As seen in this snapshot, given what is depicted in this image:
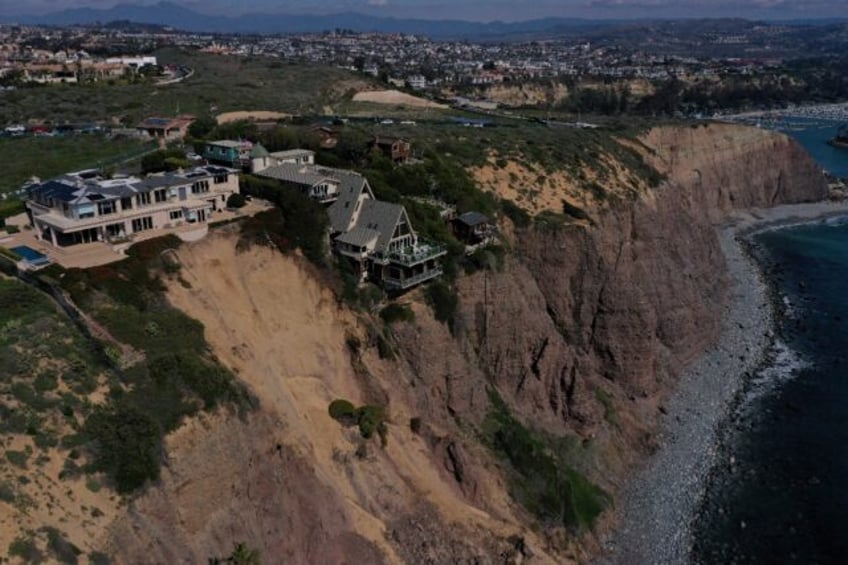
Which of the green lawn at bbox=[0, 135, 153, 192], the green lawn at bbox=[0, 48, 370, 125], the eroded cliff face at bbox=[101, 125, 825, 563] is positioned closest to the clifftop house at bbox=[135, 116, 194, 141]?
the green lawn at bbox=[0, 135, 153, 192]

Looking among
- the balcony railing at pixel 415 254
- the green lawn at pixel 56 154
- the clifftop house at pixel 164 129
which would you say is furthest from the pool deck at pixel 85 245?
the clifftop house at pixel 164 129

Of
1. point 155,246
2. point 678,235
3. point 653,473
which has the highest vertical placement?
point 155,246

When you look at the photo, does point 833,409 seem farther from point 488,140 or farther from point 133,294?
point 133,294

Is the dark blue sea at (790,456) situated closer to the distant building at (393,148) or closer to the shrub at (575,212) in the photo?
the shrub at (575,212)

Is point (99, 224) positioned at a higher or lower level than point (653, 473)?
higher

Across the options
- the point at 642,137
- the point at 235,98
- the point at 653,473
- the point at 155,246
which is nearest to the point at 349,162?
the point at 155,246

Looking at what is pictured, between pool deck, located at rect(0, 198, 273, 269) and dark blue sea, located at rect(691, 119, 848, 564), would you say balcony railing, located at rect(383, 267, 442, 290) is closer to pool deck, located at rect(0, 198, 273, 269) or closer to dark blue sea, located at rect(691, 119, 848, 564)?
pool deck, located at rect(0, 198, 273, 269)

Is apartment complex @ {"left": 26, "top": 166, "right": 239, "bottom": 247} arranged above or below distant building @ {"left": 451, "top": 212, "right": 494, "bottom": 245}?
above
